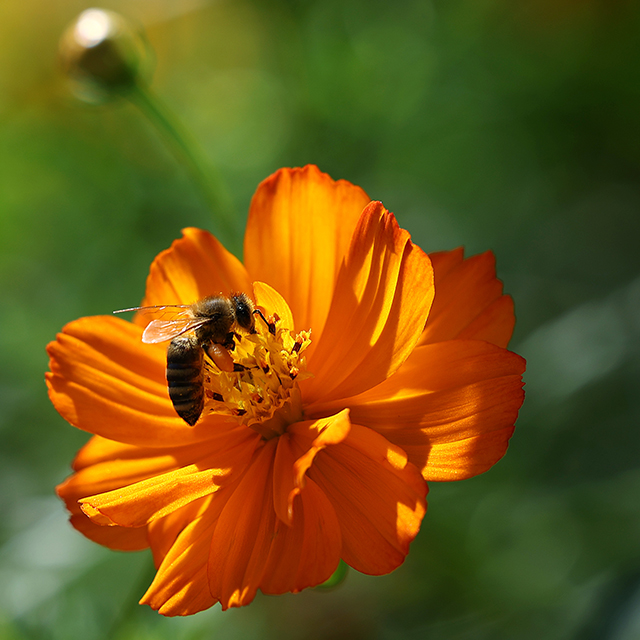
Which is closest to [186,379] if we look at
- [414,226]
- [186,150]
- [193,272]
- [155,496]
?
[155,496]

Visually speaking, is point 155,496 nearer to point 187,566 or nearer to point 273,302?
point 187,566

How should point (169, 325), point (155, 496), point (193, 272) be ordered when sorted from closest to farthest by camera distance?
point (155, 496) < point (169, 325) < point (193, 272)

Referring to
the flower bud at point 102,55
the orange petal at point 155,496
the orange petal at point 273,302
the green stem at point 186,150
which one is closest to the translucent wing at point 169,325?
the orange petal at point 273,302

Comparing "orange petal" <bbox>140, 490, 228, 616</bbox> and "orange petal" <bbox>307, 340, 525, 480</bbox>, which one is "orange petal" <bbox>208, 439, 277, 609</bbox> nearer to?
"orange petal" <bbox>140, 490, 228, 616</bbox>

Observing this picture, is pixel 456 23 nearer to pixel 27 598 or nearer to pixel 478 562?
pixel 478 562

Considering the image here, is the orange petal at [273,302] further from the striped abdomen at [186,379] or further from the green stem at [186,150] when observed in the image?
the green stem at [186,150]

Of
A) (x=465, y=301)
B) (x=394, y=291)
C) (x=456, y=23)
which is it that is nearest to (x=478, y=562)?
(x=465, y=301)
